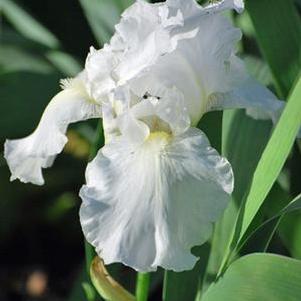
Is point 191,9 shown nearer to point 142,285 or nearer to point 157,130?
point 157,130

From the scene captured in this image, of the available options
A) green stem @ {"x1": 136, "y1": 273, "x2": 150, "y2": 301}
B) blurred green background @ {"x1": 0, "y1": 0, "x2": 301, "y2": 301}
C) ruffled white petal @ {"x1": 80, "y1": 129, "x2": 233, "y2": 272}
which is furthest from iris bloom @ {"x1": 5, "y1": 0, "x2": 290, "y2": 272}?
blurred green background @ {"x1": 0, "y1": 0, "x2": 301, "y2": 301}

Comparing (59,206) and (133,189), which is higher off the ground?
(133,189)

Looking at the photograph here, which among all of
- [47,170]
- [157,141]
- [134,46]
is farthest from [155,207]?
Answer: [47,170]

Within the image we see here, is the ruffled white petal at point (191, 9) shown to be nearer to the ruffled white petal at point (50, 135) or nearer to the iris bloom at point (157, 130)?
the iris bloom at point (157, 130)

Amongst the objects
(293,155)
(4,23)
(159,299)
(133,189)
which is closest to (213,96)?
(133,189)

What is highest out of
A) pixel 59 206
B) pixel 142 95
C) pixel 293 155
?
pixel 142 95

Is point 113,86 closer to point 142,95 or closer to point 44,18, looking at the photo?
point 142,95

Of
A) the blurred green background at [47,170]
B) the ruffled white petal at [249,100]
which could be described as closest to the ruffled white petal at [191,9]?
the ruffled white petal at [249,100]
